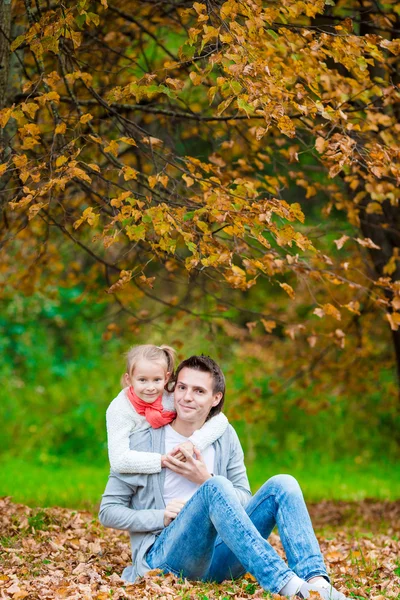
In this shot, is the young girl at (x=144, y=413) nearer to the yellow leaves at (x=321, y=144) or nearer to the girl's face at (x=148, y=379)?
the girl's face at (x=148, y=379)

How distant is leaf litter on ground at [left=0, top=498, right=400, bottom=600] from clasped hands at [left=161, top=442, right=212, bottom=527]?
28 centimetres

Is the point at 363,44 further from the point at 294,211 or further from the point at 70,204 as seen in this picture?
the point at 70,204

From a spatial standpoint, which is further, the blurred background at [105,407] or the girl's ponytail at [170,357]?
the blurred background at [105,407]

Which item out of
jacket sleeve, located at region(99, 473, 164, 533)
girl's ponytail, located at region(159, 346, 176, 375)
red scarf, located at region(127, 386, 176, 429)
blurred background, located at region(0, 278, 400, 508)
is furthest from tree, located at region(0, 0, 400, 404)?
blurred background, located at region(0, 278, 400, 508)

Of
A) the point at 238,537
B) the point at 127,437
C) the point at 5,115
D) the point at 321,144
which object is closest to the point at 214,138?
the point at 321,144

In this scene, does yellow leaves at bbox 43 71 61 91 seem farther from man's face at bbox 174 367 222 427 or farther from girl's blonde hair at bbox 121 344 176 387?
man's face at bbox 174 367 222 427

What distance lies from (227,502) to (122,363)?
7.76 metres

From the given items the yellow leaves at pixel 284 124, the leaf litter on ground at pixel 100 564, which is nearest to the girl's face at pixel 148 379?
→ the leaf litter on ground at pixel 100 564

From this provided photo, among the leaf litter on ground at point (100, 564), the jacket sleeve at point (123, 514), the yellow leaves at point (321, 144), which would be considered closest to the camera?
the leaf litter on ground at point (100, 564)

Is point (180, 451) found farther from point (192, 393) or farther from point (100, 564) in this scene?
point (100, 564)

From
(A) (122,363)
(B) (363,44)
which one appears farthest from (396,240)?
(A) (122,363)

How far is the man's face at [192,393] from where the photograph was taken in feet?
11.6

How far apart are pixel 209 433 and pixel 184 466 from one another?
19 centimetres

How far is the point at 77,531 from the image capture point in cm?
470
